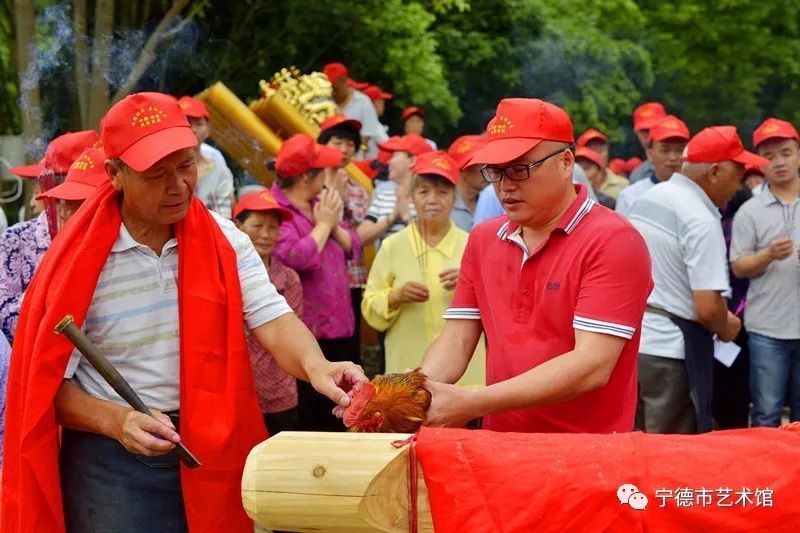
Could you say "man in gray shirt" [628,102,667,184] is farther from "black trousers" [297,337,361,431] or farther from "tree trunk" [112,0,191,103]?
"tree trunk" [112,0,191,103]

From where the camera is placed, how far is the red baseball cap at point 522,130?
12.7 ft

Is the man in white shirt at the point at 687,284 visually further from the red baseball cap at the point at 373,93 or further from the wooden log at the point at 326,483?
the red baseball cap at the point at 373,93

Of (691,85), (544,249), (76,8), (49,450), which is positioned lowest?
(691,85)

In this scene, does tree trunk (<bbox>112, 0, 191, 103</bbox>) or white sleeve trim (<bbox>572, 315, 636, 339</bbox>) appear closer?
white sleeve trim (<bbox>572, 315, 636, 339</bbox>)

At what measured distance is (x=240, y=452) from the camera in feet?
13.0

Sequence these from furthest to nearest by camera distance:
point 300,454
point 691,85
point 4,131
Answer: point 691,85, point 4,131, point 300,454

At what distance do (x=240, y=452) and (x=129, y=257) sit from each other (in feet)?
2.45

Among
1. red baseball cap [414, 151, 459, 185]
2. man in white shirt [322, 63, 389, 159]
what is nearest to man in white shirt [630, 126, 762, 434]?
red baseball cap [414, 151, 459, 185]

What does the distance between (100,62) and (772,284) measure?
6.35m

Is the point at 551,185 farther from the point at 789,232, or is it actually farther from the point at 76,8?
the point at 76,8

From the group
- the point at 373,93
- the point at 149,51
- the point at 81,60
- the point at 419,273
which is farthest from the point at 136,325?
the point at 373,93

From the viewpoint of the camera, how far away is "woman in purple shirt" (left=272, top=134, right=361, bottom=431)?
7551 millimetres

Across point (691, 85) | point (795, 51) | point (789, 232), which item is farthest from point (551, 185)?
point (795, 51)

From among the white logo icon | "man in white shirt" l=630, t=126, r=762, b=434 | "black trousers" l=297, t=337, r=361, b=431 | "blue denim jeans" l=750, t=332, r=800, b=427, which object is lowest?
"blue denim jeans" l=750, t=332, r=800, b=427
